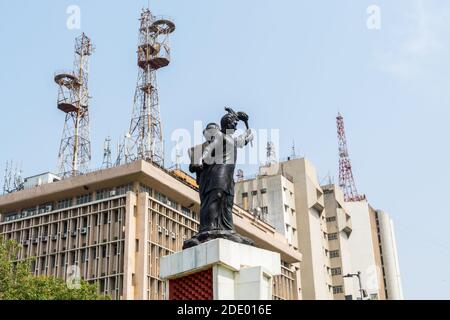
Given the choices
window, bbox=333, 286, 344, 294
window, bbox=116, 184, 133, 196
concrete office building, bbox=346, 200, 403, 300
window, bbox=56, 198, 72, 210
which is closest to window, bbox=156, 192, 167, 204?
window, bbox=116, 184, 133, 196

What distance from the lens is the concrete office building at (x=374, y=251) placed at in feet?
298

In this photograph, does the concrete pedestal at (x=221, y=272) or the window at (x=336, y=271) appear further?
the window at (x=336, y=271)

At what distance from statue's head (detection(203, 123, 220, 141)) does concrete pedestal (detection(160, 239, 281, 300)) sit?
2412mm

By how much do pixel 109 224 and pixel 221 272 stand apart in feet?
110

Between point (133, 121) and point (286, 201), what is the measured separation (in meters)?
26.5

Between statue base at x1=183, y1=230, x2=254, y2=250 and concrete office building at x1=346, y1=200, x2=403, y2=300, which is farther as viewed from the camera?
concrete office building at x1=346, y1=200, x2=403, y2=300

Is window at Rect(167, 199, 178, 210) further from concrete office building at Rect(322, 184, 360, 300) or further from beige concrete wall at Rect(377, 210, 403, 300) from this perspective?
beige concrete wall at Rect(377, 210, 403, 300)

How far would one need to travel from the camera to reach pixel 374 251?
307ft

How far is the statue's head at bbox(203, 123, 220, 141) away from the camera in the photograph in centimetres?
1408

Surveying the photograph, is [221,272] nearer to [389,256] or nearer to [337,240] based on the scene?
[337,240]

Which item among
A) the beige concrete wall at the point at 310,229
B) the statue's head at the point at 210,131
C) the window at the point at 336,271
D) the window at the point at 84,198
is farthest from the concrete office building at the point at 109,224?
the window at the point at 336,271

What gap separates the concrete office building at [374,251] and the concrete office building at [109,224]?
43594mm

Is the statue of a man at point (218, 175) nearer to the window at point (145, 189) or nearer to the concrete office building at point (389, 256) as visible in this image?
the window at point (145, 189)

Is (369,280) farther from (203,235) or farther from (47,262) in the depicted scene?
(203,235)
